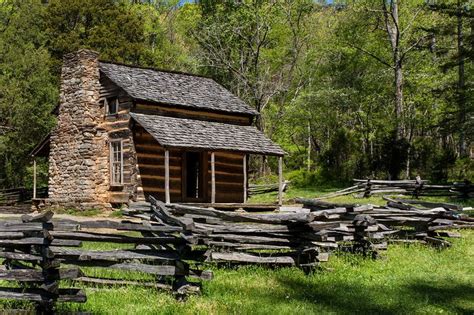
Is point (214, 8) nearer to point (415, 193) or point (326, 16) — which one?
point (326, 16)

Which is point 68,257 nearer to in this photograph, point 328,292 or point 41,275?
point 41,275

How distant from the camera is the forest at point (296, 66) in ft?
100

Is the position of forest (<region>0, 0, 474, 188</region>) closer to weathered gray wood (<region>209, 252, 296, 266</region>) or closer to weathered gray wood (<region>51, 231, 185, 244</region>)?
weathered gray wood (<region>209, 252, 296, 266</region>)

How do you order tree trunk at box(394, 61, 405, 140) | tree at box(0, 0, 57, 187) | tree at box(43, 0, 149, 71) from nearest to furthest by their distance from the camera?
tree trunk at box(394, 61, 405, 140), tree at box(0, 0, 57, 187), tree at box(43, 0, 149, 71)

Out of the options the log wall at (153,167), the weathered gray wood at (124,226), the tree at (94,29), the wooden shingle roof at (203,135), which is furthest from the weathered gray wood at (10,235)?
the tree at (94,29)

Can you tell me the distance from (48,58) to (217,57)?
1118 centimetres

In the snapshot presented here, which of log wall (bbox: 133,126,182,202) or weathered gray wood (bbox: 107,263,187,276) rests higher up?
log wall (bbox: 133,126,182,202)

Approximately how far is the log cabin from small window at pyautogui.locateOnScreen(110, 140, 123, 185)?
4cm

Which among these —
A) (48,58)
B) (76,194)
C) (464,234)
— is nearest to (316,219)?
(464,234)

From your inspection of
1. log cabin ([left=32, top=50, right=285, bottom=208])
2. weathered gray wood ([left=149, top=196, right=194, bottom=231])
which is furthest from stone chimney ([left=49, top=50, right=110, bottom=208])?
weathered gray wood ([left=149, top=196, right=194, bottom=231])

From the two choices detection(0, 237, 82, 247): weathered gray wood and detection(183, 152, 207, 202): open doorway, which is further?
detection(183, 152, 207, 202): open doorway

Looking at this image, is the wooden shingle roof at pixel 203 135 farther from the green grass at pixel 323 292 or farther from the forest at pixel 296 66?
the green grass at pixel 323 292

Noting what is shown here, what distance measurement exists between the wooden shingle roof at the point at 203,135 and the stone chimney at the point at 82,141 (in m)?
2.79

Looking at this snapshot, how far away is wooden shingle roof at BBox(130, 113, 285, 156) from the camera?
63.8 ft
